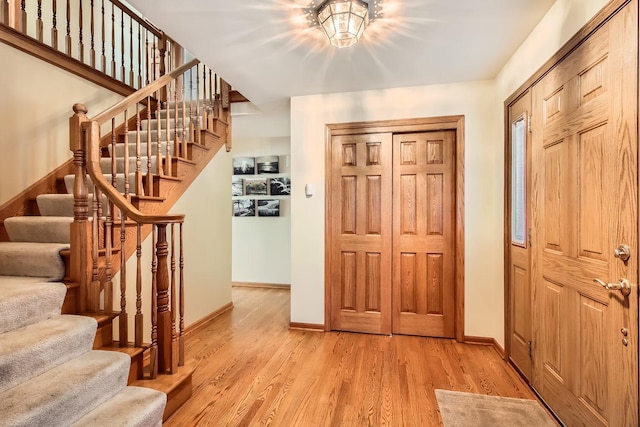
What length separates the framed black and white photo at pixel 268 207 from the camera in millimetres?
4961

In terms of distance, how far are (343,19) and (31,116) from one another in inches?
103

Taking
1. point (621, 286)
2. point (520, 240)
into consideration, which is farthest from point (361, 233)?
point (621, 286)

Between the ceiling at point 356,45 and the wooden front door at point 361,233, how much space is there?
676 millimetres

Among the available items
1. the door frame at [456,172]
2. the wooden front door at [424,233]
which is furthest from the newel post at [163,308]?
the wooden front door at [424,233]

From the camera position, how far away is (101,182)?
1854mm

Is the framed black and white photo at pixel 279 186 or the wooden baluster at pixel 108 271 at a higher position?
the framed black and white photo at pixel 279 186

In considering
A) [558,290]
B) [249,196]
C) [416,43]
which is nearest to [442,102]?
[416,43]

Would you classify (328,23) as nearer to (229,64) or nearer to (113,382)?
(229,64)

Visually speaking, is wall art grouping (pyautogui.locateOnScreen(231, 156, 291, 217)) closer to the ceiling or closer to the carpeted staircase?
the ceiling

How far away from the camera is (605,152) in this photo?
1.41 m

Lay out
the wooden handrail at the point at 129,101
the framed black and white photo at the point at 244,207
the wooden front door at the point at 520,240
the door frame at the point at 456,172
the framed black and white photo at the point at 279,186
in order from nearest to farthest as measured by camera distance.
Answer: the wooden handrail at the point at 129,101 < the wooden front door at the point at 520,240 < the door frame at the point at 456,172 < the framed black and white photo at the point at 279,186 < the framed black and white photo at the point at 244,207

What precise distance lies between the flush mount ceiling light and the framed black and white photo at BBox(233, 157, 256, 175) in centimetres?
330

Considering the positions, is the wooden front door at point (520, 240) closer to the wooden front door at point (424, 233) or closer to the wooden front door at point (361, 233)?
the wooden front door at point (424, 233)

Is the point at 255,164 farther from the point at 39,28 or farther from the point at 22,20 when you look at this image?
the point at 22,20
